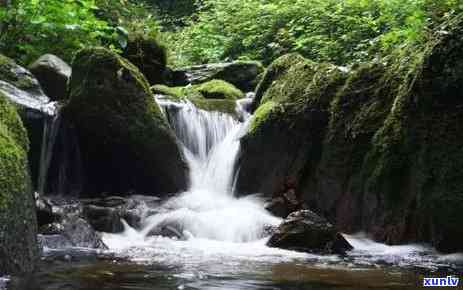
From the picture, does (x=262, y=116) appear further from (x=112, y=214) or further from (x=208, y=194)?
(x=112, y=214)

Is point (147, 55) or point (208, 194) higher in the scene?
point (147, 55)

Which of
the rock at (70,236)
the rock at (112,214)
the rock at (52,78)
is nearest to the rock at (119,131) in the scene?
the rock at (112,214)

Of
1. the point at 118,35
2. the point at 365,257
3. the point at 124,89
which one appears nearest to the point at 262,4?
the point at 118,35

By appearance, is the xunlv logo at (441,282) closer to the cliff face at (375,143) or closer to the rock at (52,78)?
the cliff face at (375,143)

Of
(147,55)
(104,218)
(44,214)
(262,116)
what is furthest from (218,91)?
(44,214)

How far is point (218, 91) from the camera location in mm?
12414

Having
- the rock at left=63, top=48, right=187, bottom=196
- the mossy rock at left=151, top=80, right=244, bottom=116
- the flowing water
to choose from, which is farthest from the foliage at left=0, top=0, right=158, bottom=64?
the flowing water

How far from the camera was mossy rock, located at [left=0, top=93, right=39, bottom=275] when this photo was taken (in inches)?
163

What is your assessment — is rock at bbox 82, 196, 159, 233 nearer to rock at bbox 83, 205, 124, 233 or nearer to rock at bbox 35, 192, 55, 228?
rock at bbox 83, 205, 124, 233

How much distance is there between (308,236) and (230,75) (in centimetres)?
820

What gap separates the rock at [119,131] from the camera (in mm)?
9453

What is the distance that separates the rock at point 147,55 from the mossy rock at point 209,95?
42.2 inches

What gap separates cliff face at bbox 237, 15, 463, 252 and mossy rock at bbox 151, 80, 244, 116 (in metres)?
1.39

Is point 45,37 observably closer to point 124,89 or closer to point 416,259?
point 124,89
